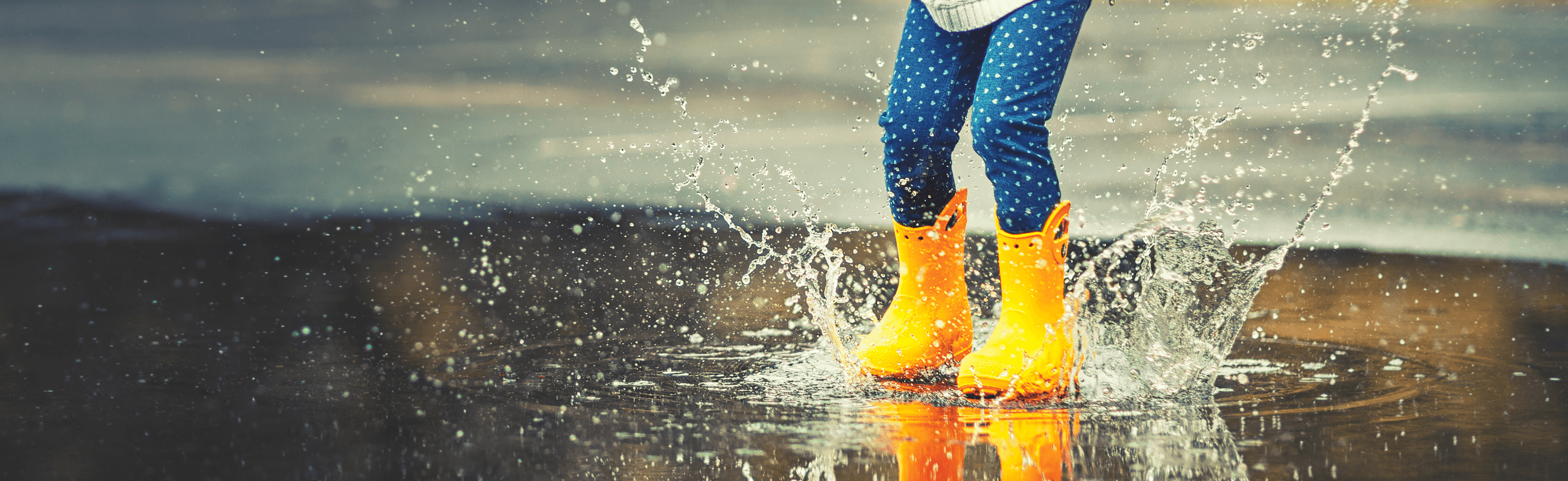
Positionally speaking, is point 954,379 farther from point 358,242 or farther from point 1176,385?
point 358,242

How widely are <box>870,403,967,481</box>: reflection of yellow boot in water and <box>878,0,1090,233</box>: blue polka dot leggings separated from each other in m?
0.35

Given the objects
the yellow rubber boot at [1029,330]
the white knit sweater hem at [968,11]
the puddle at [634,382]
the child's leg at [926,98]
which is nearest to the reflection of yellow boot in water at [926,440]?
the puddle at [634,382]

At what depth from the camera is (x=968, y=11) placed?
197cm

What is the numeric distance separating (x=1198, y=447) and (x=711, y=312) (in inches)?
56.0

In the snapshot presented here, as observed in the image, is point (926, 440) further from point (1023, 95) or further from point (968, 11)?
point (968, 11)

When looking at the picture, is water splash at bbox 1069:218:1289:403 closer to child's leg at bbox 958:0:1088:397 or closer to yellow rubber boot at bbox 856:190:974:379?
child's leg at bbox 958:0:1088:397

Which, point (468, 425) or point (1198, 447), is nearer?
point (1198, 447)

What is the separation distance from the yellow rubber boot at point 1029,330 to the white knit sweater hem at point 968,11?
1.01 feet

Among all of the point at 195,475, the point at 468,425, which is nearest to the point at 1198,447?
the point at 468,425

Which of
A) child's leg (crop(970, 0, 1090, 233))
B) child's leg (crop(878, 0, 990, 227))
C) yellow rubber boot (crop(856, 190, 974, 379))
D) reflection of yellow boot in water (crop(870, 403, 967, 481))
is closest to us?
reflection of yellow boot in water (crop(870, 403, 967, 481))

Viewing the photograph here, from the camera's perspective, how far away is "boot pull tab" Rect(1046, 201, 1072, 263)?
6.52 feet

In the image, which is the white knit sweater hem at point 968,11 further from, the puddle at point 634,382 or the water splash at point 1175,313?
the puddle at point 634,382

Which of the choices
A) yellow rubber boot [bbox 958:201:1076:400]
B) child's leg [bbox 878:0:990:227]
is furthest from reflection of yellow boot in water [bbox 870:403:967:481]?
child's leg [bbox 878:0:990:227]

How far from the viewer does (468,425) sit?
5.69 feet
